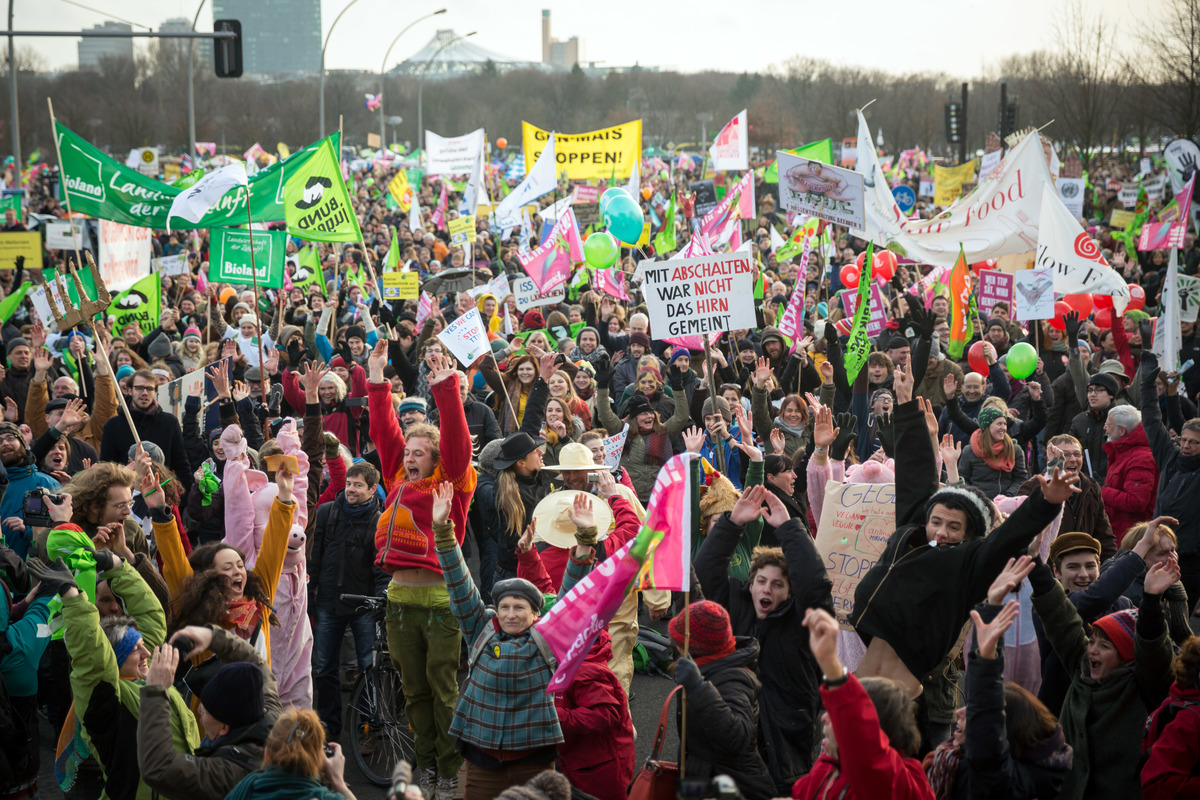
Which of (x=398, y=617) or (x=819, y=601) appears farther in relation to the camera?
(x=398, y=617)

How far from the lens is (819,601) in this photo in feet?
13.9

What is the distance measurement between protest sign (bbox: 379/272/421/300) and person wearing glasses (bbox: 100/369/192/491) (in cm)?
686

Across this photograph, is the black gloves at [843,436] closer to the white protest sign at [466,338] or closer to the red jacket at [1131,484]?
the red jacket at [1131,484]

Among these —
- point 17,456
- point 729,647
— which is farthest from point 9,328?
point 729,647

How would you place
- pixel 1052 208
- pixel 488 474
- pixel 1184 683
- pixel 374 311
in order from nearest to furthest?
1. pixel 1184 683
2. pixel 488 474
3. pixel 1052 208
4. pixel 374 311

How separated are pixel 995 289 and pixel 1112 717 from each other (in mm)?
8994

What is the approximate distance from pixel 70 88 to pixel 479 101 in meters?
34.5

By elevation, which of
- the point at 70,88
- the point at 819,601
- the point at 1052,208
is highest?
the point at 70,88

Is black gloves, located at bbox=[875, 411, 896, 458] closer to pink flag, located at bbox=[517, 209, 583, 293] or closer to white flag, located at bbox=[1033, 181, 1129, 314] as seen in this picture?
white flag, located at bbox=[1033, 181, 1129, 314]

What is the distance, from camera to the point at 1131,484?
7.61 m

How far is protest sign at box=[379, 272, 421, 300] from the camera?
49.0 ft

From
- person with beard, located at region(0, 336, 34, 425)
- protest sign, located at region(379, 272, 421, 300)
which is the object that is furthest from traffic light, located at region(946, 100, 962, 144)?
person with beard, located at region(0, 336, 34, 425)

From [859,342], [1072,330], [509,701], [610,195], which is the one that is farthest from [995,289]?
[509,701]

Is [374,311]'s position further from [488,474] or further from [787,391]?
[488,474]
